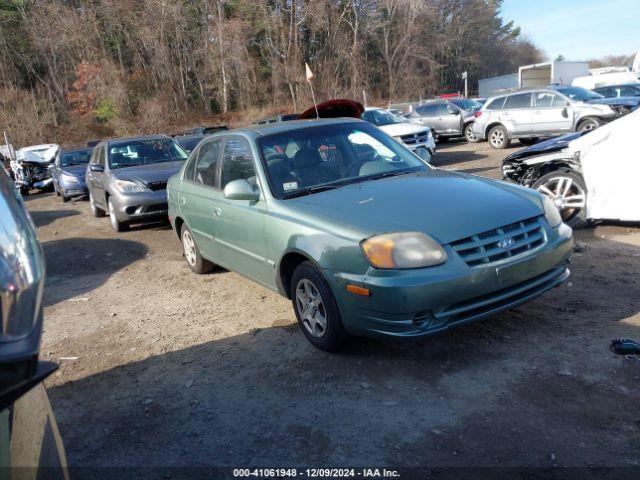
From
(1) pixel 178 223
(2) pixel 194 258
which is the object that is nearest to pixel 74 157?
(1) pixel 178 223

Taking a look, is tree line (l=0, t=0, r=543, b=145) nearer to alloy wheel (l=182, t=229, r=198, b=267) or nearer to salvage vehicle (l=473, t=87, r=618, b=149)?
salvage vehicle (l=473, t=87, r=618, b=149)

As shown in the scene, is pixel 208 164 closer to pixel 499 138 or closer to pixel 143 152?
pixel 143 152

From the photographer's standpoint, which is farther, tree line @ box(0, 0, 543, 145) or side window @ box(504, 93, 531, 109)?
tree line @ box(0, 0, 543, 145)

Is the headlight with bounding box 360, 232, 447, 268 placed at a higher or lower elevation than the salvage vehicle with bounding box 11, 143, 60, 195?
higher

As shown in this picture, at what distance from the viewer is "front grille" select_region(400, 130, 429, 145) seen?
568 inches

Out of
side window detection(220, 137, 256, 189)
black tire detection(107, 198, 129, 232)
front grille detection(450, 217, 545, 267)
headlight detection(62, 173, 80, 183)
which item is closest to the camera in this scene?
front grille detection(450, 217, 545, 267)

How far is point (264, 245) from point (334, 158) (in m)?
1.00

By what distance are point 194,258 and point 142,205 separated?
3.35 metres

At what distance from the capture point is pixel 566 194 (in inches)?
267

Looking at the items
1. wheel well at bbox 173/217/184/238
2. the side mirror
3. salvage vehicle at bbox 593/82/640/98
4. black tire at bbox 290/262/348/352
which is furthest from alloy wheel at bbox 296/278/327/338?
salvage vehicle at bbox 593/82/640/98

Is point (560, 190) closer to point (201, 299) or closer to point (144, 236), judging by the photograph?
point (201, 299)

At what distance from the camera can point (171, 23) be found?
4291cm

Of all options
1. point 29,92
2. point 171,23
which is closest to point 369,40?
point 171,23

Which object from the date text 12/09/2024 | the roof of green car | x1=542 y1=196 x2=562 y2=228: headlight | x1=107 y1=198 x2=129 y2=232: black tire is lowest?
the date text 12/09/2024
